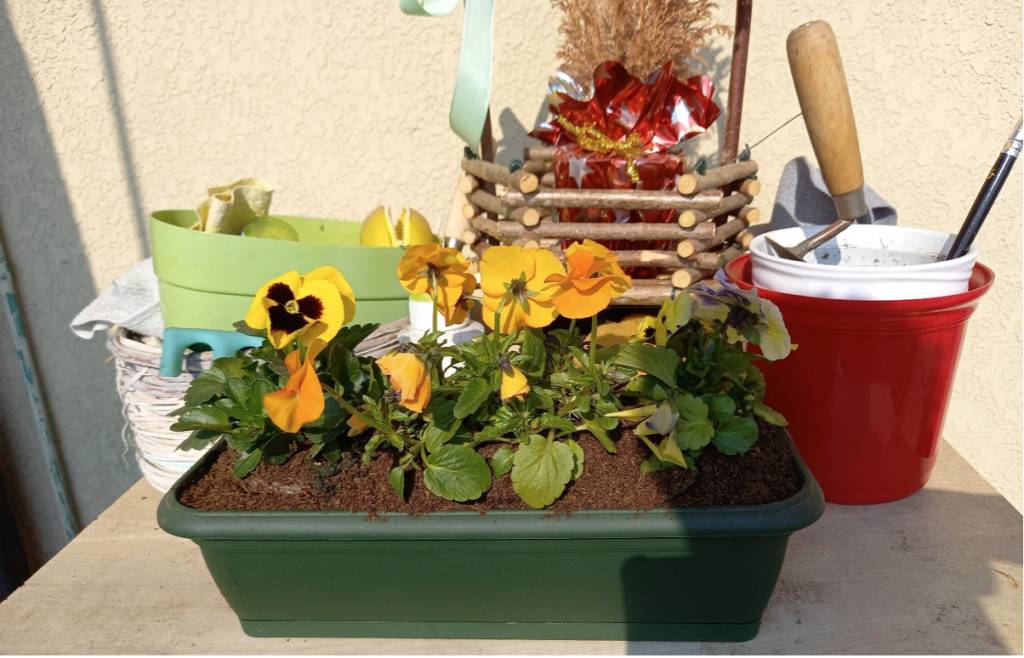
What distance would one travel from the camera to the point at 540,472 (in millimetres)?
490

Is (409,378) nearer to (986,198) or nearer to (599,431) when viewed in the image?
(599,431)

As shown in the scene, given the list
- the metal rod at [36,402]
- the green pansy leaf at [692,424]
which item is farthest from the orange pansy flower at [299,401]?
the metal rod at [36,402]

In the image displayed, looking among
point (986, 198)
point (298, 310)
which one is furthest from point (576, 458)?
point (986, 198)

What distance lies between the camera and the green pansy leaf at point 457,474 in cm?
49

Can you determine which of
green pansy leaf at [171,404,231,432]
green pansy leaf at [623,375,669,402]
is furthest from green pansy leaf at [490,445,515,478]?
green pansy leaf at [171,404,231,432]

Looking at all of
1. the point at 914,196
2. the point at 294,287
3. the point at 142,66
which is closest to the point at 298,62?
the point at 142,66

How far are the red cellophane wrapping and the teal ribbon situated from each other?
0.11m

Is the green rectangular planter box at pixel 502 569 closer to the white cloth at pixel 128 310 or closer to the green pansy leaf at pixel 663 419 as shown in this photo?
the green pansy leaf at pixel 663 419

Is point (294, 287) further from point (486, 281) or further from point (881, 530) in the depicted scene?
point (881, 530)

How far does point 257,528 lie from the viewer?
0.49 meters

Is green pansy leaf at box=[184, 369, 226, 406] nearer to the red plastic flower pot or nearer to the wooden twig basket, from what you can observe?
the wooden twig basket

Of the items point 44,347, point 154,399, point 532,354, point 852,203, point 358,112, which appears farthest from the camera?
point 44,347

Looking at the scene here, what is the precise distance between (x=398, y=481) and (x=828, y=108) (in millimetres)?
504

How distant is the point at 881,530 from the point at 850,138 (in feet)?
1.23
